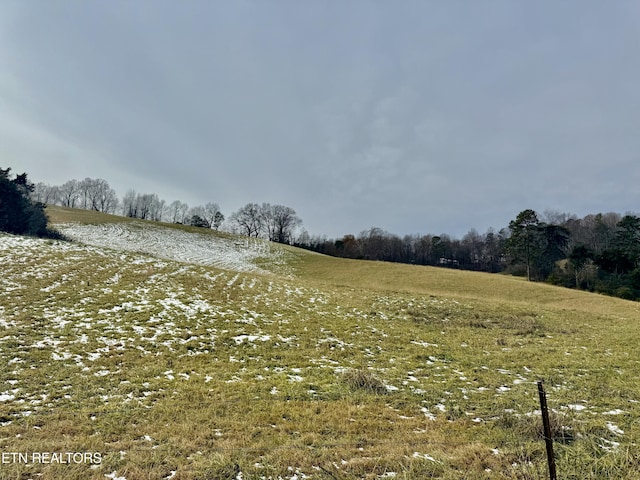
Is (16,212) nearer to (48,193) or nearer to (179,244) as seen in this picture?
(179,244)

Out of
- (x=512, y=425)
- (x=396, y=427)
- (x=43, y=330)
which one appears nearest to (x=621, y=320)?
(x=512, y=425)

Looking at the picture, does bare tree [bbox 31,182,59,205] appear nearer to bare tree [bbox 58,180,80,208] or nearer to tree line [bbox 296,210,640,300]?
bare tree [bbox 58,180,80,208]

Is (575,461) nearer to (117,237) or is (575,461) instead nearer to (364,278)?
(364,278)

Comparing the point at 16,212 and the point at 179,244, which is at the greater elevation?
the point at 16,212

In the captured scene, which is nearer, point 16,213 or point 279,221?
point 16,213

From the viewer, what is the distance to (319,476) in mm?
3857

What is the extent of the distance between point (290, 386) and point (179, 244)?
1739 inches

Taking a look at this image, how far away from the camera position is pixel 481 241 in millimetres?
88250

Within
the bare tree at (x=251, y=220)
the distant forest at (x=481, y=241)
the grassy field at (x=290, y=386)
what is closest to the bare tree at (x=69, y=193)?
the distant forest at (x=481, y=241)

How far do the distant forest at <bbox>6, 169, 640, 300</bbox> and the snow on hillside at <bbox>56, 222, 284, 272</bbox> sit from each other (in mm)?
6494

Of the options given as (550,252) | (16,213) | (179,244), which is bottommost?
(179,244)

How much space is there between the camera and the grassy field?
4156 mm

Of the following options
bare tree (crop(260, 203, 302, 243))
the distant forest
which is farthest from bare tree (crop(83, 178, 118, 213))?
bare tree (crop(260, 203, 302, 243))

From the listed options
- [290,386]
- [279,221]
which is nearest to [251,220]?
[279,221]
